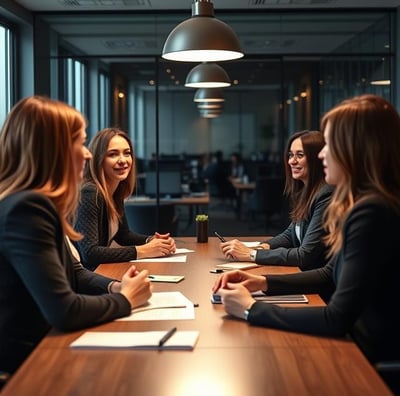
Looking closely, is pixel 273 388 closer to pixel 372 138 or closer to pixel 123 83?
pixel 372 138

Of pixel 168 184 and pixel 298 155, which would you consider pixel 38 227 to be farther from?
pixel 168 184

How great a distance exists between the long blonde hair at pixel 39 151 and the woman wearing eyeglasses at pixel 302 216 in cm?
143

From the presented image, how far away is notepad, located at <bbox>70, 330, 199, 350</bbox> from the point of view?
1838 mm

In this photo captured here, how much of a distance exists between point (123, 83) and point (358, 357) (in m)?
7.17

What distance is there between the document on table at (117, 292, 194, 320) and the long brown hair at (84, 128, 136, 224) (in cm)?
123

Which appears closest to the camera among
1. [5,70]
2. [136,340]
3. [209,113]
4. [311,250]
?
[136,340]

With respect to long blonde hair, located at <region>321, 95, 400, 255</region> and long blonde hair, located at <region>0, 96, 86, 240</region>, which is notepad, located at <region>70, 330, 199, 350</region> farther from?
long blonde hair, located at <region>321, 95, 400, 255</region>

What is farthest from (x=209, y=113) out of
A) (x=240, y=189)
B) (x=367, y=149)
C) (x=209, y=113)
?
(x=367, y=149)

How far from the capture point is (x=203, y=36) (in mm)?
3223

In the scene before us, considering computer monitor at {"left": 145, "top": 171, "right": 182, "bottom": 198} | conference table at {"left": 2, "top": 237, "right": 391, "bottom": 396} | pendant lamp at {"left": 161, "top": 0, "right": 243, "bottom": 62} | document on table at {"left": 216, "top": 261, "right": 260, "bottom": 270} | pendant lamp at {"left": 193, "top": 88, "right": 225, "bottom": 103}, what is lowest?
conference table at {"left": 2, "top": 237, "right": 391, "bottom": 396}

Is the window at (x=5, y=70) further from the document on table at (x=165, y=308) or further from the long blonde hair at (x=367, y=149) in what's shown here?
the long blonde hair at (x=367, y=149)

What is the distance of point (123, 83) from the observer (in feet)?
28.0

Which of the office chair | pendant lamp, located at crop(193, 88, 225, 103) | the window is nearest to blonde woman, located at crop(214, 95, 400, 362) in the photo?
the window

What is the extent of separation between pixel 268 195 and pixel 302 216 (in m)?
6.31
